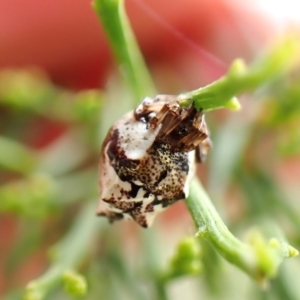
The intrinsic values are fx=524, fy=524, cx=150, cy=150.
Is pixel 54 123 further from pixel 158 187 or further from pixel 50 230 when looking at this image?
pixel 158 187

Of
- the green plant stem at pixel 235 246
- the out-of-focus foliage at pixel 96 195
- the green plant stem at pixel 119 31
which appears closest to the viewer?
the green plant stem at pixel 235 246

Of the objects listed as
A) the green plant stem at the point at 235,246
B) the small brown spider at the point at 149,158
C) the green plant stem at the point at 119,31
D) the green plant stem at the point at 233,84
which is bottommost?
the green plant stem at the point at 235,246

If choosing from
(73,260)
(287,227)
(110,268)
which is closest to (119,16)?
(73,260)

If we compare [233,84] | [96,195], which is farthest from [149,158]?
[96,195]

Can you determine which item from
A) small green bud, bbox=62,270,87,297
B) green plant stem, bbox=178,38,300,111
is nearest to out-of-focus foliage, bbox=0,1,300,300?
small green bud, bbox=62,270,87,297

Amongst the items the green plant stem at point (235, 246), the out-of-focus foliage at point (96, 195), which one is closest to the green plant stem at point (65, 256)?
the out-of-focus foliage at point (96, 195)

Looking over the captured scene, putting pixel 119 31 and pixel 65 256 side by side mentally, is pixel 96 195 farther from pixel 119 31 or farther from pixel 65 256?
pixel 119 31

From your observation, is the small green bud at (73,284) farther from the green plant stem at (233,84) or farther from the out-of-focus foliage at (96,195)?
the green plant stem at (233,84)
